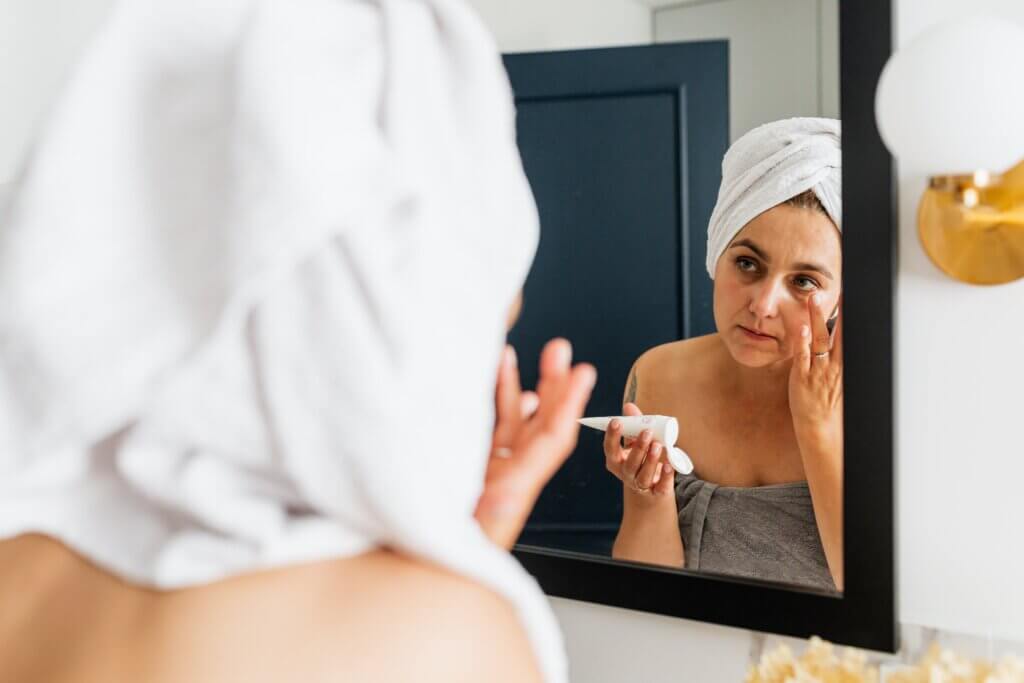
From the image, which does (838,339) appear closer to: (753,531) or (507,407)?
(753,531)

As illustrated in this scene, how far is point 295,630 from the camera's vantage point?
0.36m

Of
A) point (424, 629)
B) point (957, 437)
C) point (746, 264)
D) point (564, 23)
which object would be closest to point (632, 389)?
point (746, 264)

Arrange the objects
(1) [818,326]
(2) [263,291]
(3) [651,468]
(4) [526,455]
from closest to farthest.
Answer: (2) [263,291] → (4) [526,455] → (1) [818,326] → (3) [651,468]

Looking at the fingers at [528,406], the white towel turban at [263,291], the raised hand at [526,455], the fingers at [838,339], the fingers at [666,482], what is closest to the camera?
the white towel turban at [263,291]

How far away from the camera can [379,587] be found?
0.37 metres

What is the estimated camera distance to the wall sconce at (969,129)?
57 cm

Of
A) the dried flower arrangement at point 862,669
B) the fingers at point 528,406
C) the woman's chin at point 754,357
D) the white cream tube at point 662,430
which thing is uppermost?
the fingers at point 528,406

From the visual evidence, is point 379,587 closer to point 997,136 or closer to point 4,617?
point 4,617

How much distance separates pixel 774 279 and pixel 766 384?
0.10 metres

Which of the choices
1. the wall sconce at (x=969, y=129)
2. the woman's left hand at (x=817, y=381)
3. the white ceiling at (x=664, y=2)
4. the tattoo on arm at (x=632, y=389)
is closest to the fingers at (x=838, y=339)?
the woman's left hand at (x=817, y=381)

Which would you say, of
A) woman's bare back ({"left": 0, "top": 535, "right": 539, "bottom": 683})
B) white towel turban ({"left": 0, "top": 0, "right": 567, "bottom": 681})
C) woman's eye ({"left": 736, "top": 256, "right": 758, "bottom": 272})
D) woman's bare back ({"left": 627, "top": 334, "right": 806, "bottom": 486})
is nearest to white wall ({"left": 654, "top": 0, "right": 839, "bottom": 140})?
woman's eye ({"left": 736, "top": 256, "right": 758, "bottom": 272})

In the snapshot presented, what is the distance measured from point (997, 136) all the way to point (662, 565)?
1.62 feet

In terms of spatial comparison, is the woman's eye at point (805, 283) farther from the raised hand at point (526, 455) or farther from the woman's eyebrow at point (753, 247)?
the raised hand at point (526, 455)

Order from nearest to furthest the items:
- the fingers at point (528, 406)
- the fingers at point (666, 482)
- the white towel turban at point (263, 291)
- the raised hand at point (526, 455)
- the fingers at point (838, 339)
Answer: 1. the white towel turban at point (263, 291)
2. the raised hand at point (526, 455)
3. the fingers at point (528, 406)
4. the fingers at point (838, 339)
5. the fingers at point (666, 482)
